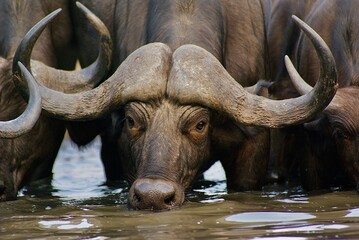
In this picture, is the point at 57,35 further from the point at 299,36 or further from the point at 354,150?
the point at 354,150

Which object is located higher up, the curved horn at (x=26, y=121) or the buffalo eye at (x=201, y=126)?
the curved horn at (x=26, y=121)

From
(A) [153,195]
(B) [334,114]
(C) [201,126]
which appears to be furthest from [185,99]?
(B) [334,114]

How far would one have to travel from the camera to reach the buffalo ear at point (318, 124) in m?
12.0

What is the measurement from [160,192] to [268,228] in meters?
1.21

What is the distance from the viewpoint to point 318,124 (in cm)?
1211

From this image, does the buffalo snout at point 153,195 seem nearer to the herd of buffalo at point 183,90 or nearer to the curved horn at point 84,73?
the herd of buffalo at point 183,90

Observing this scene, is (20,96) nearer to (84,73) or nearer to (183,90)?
(84,73)

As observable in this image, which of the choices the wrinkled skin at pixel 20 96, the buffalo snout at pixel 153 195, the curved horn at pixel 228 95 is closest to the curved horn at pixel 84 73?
the wrinkled skin at pixel 20 96

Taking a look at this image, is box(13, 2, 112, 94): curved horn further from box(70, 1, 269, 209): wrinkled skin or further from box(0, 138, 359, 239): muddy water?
box(0, 138, 359, 239): muddy water

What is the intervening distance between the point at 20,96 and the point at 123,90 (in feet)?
4.36

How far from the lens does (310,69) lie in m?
12.7

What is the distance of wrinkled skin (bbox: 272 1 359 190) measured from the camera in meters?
11.7

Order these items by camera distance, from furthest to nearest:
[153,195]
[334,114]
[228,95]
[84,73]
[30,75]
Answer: [84,73] < [334,114] < [228,95] < [30,75] < [153,195]

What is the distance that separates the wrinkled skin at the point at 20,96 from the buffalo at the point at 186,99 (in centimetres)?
68
